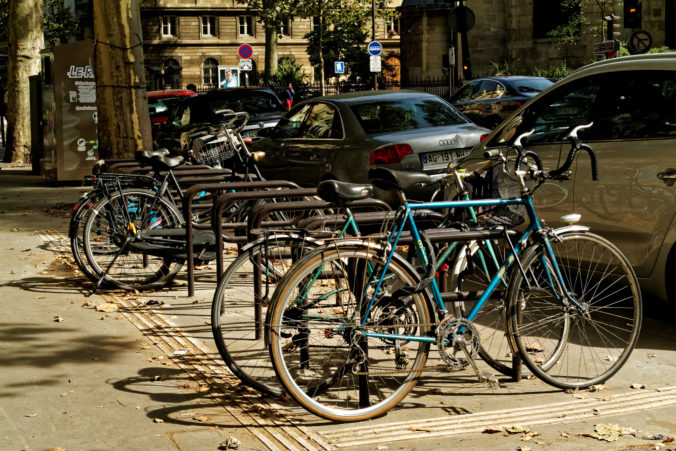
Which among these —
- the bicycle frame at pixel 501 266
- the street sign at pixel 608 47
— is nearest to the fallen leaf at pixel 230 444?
the bicycle frame at pixel 501 266

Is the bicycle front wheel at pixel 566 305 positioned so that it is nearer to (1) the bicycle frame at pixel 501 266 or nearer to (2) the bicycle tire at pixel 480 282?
(1) the bicycle frame at pixel 501 266

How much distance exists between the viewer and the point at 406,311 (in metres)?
5.05

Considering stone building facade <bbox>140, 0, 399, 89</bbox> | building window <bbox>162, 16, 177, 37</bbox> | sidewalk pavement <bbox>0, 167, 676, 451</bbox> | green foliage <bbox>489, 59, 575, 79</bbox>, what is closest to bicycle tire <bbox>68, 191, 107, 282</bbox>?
sidewalk pavement <bbox>0, 167, 676, 451</bbox>

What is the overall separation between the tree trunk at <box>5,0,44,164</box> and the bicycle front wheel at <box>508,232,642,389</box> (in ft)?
68.4

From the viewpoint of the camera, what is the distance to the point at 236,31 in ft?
266

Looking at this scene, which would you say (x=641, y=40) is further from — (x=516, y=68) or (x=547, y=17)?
(x=547, y=17)

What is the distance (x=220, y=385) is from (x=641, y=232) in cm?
294

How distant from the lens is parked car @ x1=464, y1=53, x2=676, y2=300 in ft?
21.4

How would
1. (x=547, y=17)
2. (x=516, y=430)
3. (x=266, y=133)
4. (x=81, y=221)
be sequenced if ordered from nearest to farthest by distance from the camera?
(x=516, y=430)
(x=81, y=221)
(x=266, y=133)
(x=547, y=17)

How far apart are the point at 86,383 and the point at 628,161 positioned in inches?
146

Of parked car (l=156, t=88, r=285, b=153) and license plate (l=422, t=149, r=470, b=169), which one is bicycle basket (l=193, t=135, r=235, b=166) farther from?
parked car (l=156, t=88, r=285, b=153)

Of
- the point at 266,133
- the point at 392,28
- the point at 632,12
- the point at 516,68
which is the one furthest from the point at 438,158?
the point at 392,28

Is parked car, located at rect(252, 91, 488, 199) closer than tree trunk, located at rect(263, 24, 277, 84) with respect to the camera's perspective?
Yes

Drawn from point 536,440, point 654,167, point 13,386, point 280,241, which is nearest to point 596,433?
point 536,440
